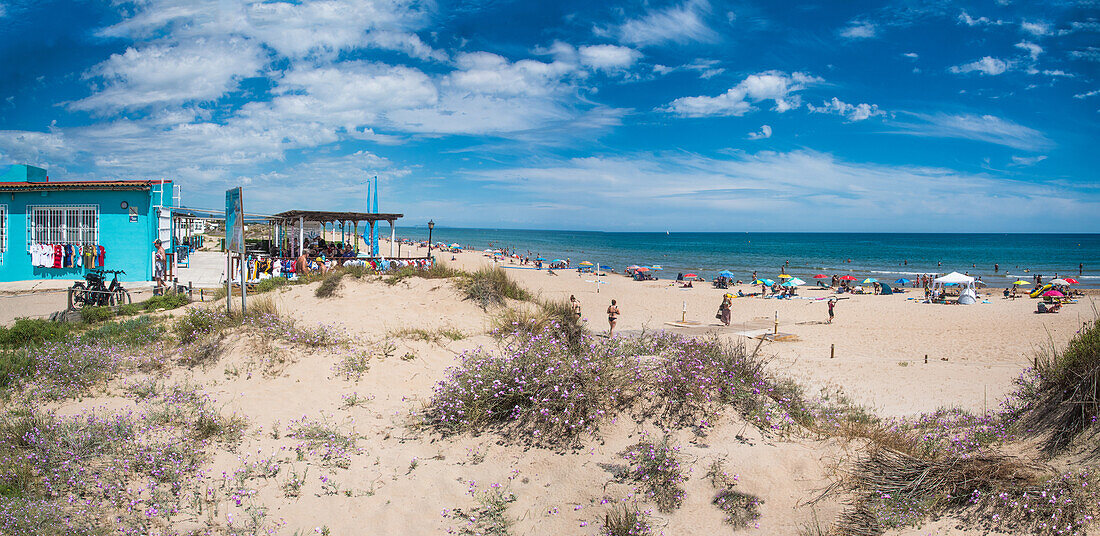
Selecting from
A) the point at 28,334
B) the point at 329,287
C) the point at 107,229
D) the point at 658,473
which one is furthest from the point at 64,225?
the point at 658,473

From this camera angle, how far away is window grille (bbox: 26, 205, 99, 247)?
55.1ft

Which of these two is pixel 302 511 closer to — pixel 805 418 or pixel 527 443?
pixel 527 443

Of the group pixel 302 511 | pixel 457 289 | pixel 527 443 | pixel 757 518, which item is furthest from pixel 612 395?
pixel 457 289

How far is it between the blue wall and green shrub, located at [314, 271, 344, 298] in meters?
9.98

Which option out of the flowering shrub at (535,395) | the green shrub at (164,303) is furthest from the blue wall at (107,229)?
the flowering shrub at (535,395)

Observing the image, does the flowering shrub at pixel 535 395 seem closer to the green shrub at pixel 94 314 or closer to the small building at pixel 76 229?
the green shrub at pixel 94 314

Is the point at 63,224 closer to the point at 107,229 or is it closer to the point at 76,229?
→ the point at 76,229

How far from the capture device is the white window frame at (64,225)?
16.8 m

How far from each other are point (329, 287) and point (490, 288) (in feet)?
11.1

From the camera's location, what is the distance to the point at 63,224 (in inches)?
664

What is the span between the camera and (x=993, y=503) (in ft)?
11.1

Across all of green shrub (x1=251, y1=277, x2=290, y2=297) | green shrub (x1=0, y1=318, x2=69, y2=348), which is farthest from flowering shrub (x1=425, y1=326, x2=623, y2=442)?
green shrub (x1=251, y1=277, x2=290, y2=297)

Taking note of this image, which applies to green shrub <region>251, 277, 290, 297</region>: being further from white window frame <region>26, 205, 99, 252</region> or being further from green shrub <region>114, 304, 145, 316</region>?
white window frame <region>26, 205, 99, 252</region>

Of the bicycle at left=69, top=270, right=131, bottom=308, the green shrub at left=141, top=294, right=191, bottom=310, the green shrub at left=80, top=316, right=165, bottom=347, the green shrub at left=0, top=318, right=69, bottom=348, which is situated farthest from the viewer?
the bicycle at left=69, top=270, right=131, bottom=308
